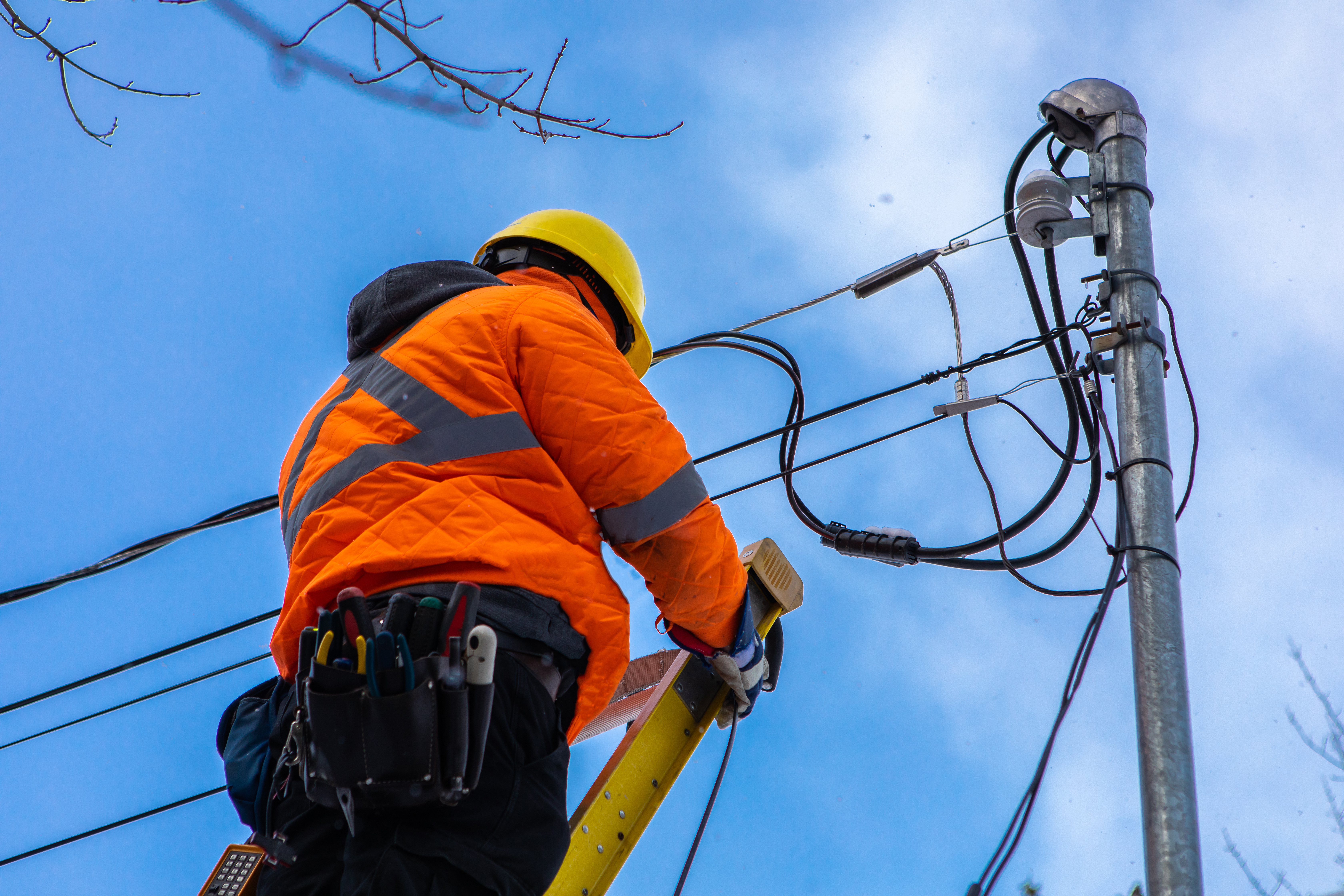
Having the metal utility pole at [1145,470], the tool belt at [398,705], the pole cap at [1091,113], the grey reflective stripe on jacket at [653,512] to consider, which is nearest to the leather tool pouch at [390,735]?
the tool belt at [398,705]

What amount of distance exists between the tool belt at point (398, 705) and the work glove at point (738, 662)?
100cm

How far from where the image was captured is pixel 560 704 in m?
2.53

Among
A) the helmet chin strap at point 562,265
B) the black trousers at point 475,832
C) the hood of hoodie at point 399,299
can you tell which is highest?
the helmet chin strap at point 562,265

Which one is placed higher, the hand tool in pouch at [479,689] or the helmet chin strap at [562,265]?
the helmet chin strap at [562,265]

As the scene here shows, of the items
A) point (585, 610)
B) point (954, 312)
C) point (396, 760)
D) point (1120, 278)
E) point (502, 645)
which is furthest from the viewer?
point (954, 312)

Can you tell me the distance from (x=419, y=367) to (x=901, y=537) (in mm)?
2440

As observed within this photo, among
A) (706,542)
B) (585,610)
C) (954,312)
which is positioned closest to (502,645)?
(585,610)

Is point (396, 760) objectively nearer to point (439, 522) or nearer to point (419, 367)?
point (439, 522)

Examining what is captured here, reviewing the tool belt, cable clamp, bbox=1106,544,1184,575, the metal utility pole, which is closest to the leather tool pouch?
the tool belt

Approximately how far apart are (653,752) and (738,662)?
1.26ft

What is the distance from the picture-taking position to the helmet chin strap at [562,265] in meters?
3.65

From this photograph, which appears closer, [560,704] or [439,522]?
[439,522]

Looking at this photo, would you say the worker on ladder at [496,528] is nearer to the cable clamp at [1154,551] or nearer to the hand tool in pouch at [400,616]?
the hand tool in pouch at [400,616]

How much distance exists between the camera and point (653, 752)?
3199 mm
